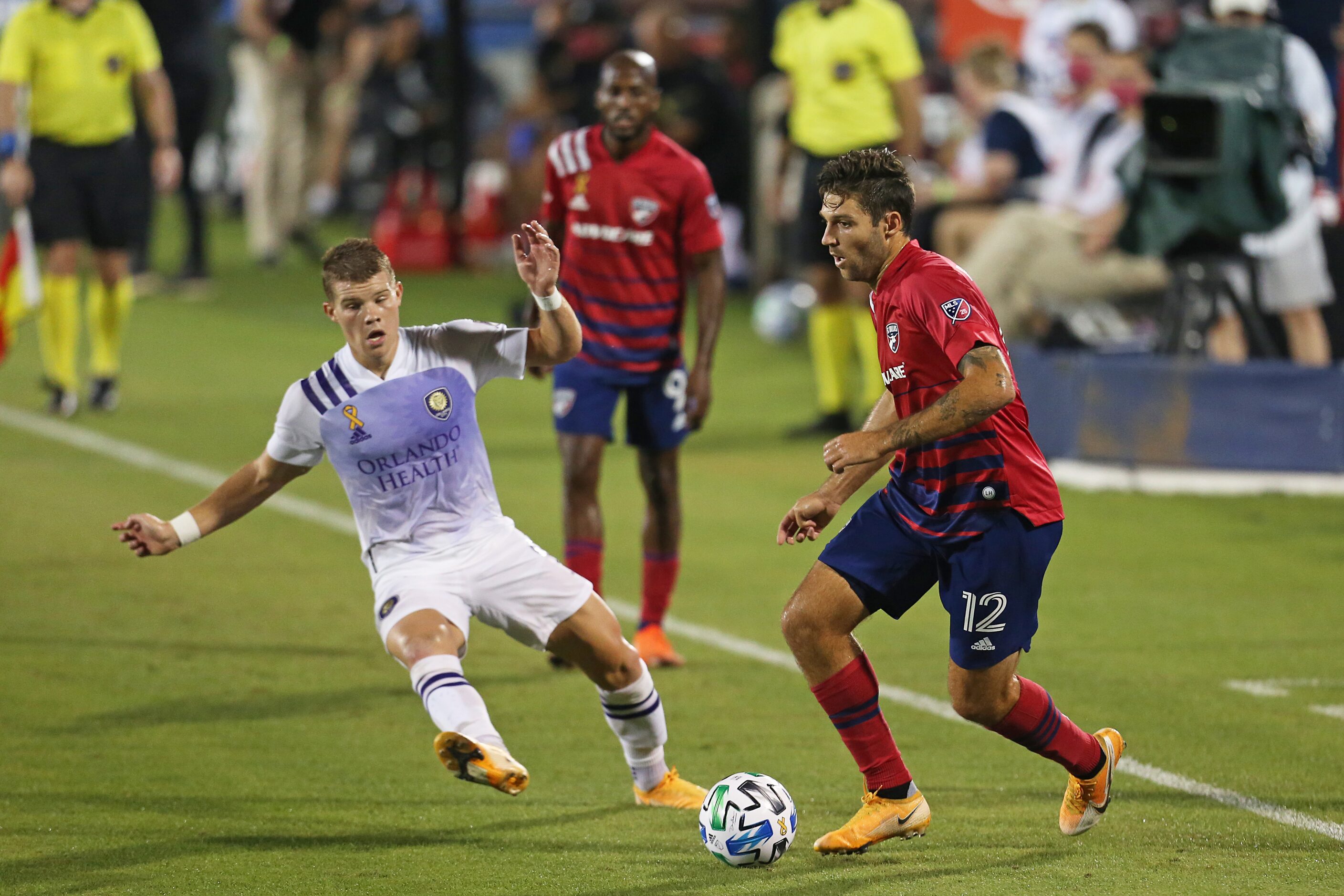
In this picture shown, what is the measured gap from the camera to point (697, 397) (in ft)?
25.8

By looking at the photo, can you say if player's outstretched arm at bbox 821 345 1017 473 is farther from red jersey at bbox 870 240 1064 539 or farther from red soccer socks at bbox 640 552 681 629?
red soccer socks at bbox 640 552 681 629

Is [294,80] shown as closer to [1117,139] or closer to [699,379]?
[1117,139]

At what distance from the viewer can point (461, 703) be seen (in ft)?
16.9

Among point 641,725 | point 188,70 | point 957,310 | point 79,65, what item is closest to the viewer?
point 957,310

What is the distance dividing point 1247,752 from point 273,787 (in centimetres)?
312

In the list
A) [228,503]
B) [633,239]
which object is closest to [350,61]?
[633,239]

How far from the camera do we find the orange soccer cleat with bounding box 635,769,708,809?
5.90m

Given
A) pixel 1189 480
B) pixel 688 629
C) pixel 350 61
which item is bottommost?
pixel 1189 480

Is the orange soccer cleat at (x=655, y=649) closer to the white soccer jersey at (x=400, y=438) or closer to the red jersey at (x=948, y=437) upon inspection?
the white soccer jersey at (x=400, y=438)

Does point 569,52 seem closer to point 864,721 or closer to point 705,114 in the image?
point 705,114

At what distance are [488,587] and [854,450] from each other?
115 cm

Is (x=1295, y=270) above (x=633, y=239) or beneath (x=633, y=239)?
beneath

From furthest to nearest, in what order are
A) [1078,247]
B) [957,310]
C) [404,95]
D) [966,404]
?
[404,95], [1078,247], [957,310], [966,404]

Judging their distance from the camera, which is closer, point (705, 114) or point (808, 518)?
point (808, 518)
